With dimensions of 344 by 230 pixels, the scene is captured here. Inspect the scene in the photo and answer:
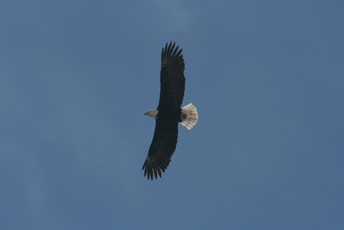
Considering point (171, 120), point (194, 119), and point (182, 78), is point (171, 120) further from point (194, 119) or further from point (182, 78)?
point (182, 78)

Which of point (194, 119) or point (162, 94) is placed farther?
point (194, 119)

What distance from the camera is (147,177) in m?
14.2

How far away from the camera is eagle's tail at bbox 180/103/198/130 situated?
13914 millimetres

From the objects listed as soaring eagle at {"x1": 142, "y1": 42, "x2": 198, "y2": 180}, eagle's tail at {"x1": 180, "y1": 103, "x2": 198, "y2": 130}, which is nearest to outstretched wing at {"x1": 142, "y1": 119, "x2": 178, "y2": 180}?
soaring eagle at {"x1": 142, "y1": 42, "x2": 198, "y2": 180}

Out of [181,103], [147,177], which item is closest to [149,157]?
[147,177]

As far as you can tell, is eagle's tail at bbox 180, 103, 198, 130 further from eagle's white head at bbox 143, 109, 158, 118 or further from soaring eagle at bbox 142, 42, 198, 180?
eagle's white head at bbox 143, 109, 158, 118

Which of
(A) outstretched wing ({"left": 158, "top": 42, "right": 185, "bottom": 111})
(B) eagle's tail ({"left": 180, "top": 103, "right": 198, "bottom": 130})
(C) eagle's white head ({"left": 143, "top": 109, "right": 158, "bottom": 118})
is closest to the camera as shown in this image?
(A) outstretched wing ({"left": 158, "top": 42, "right": 185, "bottom": 111})

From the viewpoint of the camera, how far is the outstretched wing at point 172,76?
504 inches

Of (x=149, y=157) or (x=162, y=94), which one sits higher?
(x=162, y=94)

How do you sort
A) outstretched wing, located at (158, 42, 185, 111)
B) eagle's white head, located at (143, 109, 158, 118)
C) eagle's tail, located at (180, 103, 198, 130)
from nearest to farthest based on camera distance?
outstretched wing, located at (158, 42, 185, 111)
eagle's white head, located at (143, 109, 158, 118)
eagle's tail, located at (180, 103, 198, 130)

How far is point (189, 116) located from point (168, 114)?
1.08 metres

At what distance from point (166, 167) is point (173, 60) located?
15.5ft

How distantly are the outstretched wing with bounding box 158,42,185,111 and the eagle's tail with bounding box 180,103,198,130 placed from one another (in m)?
0.86

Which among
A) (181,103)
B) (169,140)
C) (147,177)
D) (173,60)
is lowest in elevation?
(147,177)
